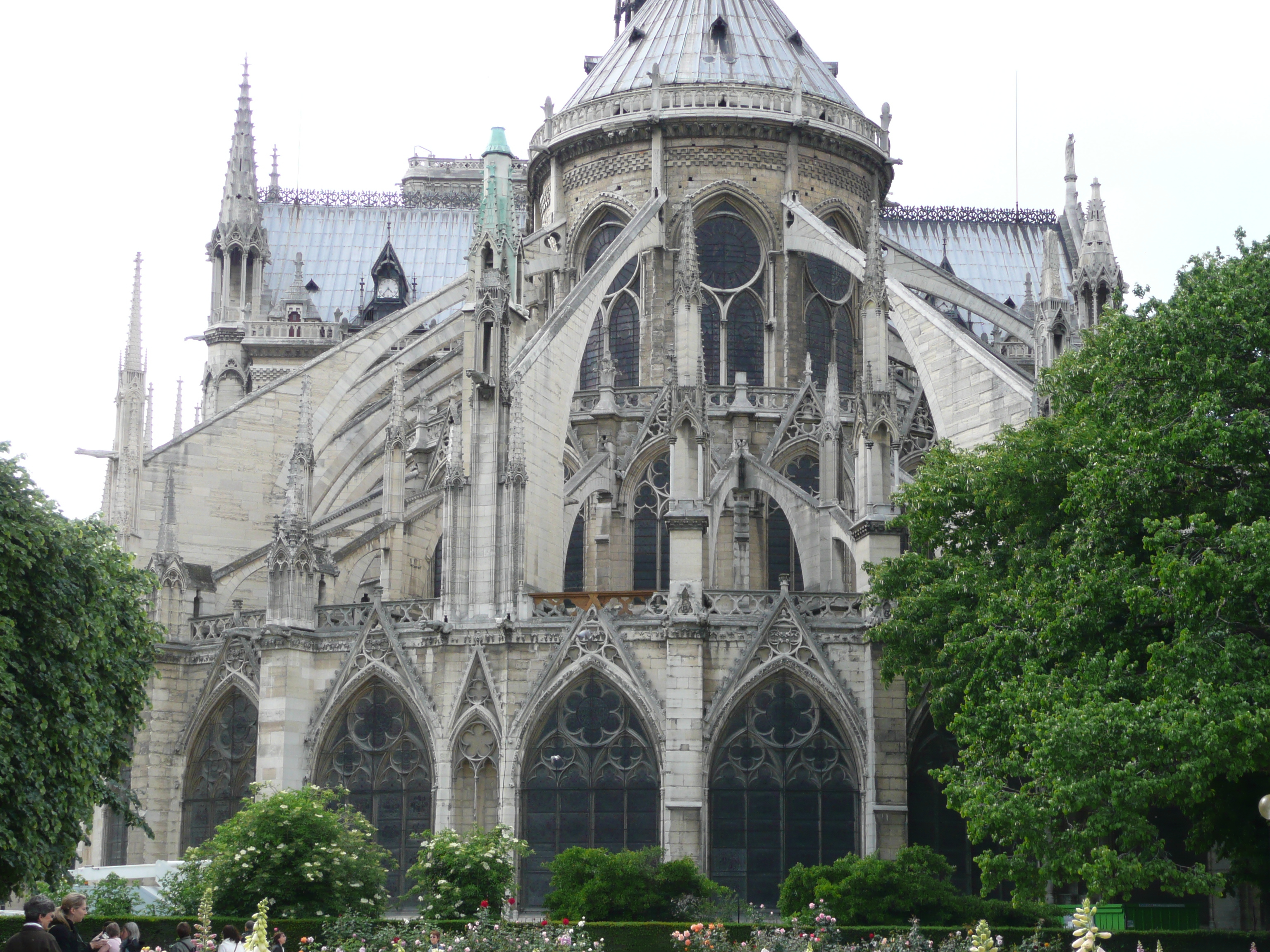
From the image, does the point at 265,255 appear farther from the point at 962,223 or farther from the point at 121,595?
the point at 121,595

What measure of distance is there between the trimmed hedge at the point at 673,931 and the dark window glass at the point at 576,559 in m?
15.6

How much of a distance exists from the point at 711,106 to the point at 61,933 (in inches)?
1277

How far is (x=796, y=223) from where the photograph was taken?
46.1 m

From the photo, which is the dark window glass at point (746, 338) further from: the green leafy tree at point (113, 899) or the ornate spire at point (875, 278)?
the green leafy tree at point (113, 899)

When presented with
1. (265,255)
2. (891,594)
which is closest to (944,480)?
(891,594)

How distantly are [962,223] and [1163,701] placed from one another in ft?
154

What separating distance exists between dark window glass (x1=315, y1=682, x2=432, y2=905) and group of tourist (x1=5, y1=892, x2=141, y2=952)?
Result: 14.5m

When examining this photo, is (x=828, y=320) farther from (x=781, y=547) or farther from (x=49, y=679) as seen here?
(x=49, y=679)

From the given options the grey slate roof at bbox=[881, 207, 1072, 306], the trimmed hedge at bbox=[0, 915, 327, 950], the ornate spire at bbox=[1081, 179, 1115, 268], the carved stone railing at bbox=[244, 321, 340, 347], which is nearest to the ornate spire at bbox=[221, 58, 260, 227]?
the carved stone railing at bbox=[244, 321, 340, 347]

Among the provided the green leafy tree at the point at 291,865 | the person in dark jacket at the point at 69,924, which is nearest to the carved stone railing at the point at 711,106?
the green leafy tree at the point at 291,865

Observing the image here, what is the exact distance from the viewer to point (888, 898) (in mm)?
28172

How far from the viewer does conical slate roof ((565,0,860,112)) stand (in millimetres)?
47969

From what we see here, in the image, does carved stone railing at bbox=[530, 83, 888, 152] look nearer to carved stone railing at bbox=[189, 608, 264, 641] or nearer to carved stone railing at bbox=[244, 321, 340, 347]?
carved stone railing at bbox=[244, 321, 340, 347]

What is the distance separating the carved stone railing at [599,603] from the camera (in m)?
35.6
